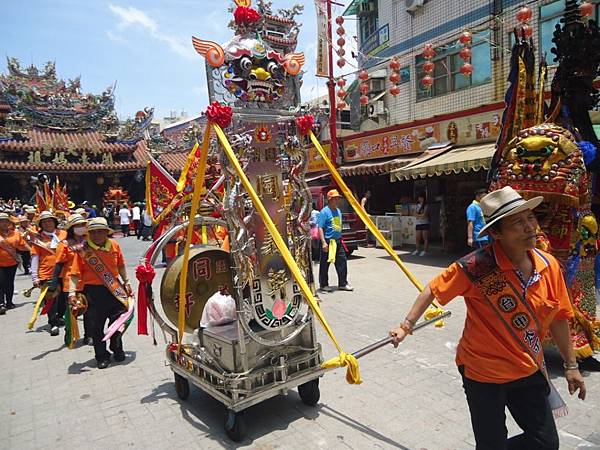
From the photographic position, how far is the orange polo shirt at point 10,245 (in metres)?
7.16

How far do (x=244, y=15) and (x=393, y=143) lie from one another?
1050 centimetres

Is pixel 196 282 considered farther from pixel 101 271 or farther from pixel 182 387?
pixel 101 271

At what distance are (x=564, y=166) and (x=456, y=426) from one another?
2.26 metres

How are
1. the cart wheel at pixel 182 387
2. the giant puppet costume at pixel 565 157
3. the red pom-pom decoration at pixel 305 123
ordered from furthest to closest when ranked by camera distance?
the cart wheel at pixel 182 387
the giant puppet costume at pixel 565 157
the red pom-pom decoration at pixel 305 123

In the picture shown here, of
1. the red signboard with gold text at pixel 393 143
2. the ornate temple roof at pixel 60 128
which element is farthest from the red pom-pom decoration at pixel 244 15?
the ornate temple roof at pixel 60 128

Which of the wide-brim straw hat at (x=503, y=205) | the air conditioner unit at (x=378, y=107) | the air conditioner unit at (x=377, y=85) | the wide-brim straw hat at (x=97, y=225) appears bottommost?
the wide-brim straw hat at (x=97, y=225)

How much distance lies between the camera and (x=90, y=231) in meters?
4.70

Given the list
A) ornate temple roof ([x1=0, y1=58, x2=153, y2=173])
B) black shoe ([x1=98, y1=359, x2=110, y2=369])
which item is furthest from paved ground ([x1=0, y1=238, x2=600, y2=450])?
ornate temple roof ([x1=0, y1=58, x2=153, y2=173])

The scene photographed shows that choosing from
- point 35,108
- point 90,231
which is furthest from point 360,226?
point 35,108

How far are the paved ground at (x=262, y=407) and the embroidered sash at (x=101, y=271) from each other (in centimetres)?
80

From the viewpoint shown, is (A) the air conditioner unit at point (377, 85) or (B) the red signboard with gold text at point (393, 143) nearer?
(B) the red signboard with gold text at point (393, 143)

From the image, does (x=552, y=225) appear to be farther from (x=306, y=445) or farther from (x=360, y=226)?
(x=360, y=226)

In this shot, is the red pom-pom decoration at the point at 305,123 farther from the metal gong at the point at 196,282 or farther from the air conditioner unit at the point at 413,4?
the air conditioner unit at the point at 413,4

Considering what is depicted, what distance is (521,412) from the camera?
2078 mm
